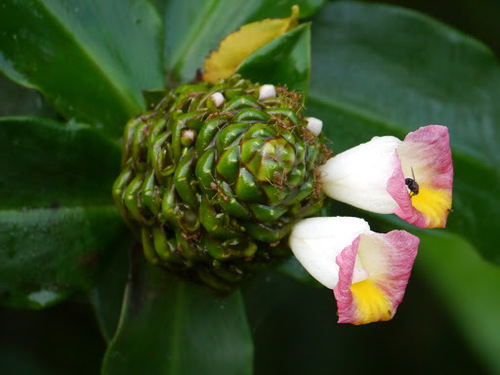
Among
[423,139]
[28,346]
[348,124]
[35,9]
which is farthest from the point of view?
[28,346]

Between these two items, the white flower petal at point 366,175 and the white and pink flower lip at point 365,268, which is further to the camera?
the white flower petal at point 366,175

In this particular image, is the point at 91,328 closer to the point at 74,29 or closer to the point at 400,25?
the point at 74,29

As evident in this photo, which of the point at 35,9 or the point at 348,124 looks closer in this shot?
the point at 35,9

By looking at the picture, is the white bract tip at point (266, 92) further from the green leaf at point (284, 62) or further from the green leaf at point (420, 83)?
the green leaf at point (420, 83)

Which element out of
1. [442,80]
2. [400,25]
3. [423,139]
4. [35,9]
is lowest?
[442,80]

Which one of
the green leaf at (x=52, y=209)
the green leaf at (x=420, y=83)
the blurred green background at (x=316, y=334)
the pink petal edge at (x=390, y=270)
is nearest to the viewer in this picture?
the pink petal edge at (x=390, y=270)

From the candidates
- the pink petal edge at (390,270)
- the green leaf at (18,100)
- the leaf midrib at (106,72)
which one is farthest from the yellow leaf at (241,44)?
the pink petal edge at (390,270)

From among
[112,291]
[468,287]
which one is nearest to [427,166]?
[468,287]

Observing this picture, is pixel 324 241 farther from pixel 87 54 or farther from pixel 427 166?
pixel 87 54

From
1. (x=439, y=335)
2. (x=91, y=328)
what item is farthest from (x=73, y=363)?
(x=439, y=335)
